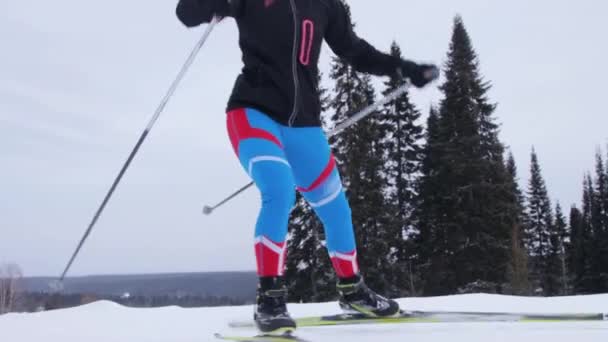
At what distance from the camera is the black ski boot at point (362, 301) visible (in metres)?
2.77

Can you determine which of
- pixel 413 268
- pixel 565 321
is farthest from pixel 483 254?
pixel 565 321

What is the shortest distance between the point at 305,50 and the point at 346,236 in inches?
39.8

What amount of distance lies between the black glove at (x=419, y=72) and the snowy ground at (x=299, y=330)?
1463 millimetres

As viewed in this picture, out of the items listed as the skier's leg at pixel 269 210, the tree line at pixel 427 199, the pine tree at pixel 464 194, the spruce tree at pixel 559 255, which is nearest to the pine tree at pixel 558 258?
the spruce tree at pixel 559 255

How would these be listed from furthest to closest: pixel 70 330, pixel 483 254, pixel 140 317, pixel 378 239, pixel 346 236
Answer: pixel 483 254
pixel 378 239
pixel 140 317
pixel 346 236
pixel 70 330

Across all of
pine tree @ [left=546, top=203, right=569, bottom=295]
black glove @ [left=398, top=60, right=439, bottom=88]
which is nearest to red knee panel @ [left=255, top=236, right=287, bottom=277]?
black glove @ [left=398, top=60, right=439, bottom=88]

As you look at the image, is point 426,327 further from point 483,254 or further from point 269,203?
point 483,254

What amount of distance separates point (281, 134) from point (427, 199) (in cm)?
2510

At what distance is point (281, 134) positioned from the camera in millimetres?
2672

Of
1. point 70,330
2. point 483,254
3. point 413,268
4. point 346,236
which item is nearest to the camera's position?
point 70,330

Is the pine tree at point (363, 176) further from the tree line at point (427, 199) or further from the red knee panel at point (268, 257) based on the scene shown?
the red knee panel at point (268, 257)

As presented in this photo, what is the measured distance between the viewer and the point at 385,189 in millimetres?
23844

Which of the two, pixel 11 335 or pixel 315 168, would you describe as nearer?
pixel 11 335

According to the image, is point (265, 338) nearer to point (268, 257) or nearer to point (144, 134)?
point (268, 257)
